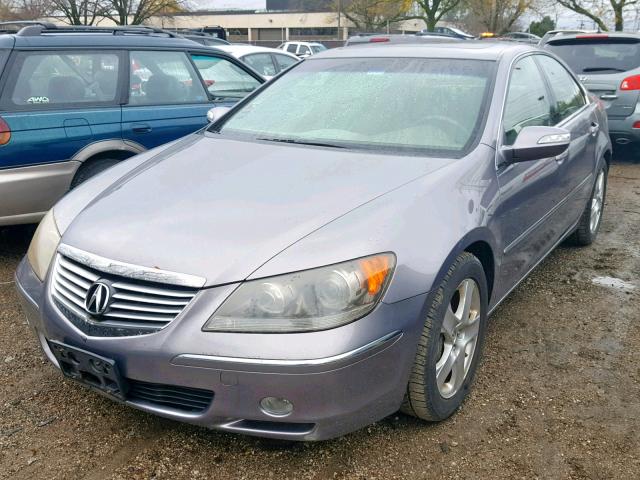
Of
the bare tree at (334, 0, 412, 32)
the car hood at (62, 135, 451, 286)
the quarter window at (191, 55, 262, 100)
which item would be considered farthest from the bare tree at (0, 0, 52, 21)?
the car hood at (62, 135, 451, 286)

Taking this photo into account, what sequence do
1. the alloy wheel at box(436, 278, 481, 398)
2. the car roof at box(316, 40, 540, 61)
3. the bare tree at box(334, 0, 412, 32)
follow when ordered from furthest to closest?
the bare tree at box(334, 0, 412, 32) < the car roof at box(316, 40, 540, 61) < the alloy wheel at box(436, 278, 481, 398)

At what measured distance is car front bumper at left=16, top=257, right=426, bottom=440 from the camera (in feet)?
6.84

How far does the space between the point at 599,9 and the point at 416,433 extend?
96.7 ft

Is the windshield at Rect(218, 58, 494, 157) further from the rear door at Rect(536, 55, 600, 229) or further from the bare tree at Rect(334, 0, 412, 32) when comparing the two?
the bare tree at Rect(334, 0, 412, 32)

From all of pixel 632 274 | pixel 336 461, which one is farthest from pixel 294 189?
pixel 632 274

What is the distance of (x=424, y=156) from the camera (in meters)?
2.93

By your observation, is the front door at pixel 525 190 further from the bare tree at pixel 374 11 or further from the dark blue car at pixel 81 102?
the bare tree at pixel 374 11

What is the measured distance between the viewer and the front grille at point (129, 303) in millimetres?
2188

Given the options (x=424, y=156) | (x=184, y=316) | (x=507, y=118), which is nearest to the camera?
(x=184, y=316)

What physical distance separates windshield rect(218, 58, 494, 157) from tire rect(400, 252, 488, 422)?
2.10 feet

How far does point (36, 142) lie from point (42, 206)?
1.46 feet

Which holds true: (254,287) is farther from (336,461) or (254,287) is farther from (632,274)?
(632,274)

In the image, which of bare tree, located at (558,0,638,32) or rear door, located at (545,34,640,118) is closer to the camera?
rear door, located at (545,34,640,118)

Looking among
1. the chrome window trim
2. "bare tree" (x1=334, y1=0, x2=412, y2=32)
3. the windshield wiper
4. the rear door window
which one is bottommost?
the chrome window trim
